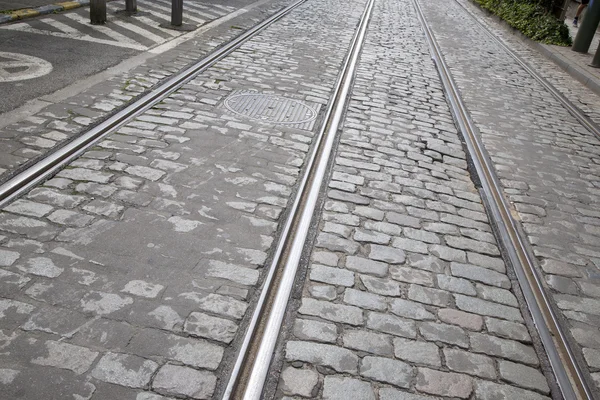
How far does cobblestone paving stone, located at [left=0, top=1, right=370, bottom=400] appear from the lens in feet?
8.04

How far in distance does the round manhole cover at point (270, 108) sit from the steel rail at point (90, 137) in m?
0.88

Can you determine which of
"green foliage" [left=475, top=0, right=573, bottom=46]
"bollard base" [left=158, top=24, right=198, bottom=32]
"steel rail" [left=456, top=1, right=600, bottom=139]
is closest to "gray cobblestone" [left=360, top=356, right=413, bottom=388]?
"steel rail" [left=456, top=1, right=600, bottom=139]

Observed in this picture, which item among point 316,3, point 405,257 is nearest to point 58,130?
point 405,257

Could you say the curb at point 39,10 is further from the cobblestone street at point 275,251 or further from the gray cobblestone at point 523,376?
the gray cobblestone at point 523,376

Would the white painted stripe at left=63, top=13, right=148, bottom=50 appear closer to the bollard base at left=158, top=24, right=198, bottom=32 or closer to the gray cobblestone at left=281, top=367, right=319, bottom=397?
the bollard base at left=158, top=24, right=198, bottom=32

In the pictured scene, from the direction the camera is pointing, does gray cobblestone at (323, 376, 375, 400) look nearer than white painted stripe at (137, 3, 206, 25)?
Yes

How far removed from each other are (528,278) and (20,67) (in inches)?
253

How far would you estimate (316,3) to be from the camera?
1742 cm

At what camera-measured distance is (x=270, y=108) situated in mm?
6438

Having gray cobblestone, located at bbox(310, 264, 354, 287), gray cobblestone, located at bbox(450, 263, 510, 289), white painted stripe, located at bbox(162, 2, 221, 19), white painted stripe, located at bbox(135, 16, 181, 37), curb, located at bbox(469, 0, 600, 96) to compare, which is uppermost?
curb, located at bbox(469, 0, 600, 96)

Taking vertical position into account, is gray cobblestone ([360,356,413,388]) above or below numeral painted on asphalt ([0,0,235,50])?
below

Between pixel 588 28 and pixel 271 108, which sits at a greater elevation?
pixel 588 28

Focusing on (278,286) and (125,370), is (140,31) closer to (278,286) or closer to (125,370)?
(278,286)

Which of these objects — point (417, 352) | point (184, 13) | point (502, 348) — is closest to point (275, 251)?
point (417, 352)
